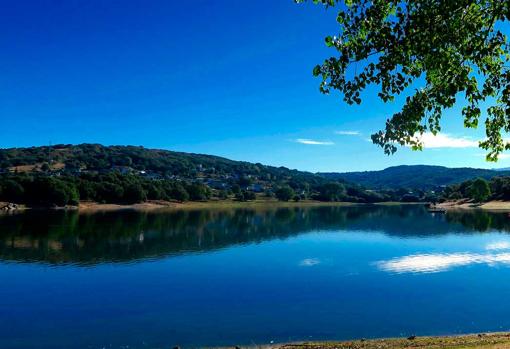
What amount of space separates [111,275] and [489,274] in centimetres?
5002

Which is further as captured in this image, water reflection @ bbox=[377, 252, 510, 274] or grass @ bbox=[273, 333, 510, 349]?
water reflection @ bbox=[377, 252, 510, 274]

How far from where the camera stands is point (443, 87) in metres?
17.5

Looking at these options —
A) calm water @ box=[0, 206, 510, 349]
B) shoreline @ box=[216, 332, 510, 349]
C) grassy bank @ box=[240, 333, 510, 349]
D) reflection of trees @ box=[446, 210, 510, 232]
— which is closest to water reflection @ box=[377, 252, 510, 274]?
calm water @ box=[0, 206, 510, 349]

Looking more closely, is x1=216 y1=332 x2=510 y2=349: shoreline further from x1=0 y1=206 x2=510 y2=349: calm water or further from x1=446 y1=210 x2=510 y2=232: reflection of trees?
x1=446 y1=210 x2=510 y2=232: reflection of trees

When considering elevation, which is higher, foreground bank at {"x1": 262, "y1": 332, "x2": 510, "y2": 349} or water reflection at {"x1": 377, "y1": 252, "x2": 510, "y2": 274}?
foreground bank at {"x1": 262, "y1": 332, "x2": 510, "y2": 349}

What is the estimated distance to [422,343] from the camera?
28812 millimetres

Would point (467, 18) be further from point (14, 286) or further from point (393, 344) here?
point (14, 286)

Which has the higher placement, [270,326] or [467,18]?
[467,18]

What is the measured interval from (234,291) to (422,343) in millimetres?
22600

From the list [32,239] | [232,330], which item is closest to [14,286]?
[232,330]

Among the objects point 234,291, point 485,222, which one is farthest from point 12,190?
point 485,222

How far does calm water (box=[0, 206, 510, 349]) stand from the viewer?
33.5 meters

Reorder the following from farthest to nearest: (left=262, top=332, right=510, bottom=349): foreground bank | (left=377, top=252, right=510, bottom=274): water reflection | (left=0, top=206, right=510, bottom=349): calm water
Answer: (left=377, top=252, right=510, bottom=274): water reflection → (left=0, top=206, right=510, bottom=349): calm water → (left=262, top=332, right=510, bottom=349): foreground bank

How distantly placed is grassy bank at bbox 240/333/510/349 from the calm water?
9.10 feet
